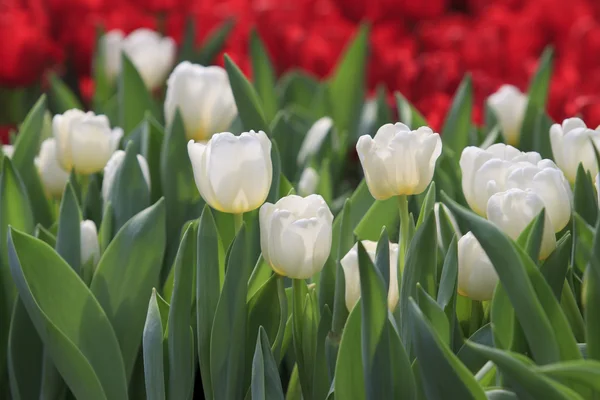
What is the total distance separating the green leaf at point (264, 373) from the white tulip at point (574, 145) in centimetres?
35

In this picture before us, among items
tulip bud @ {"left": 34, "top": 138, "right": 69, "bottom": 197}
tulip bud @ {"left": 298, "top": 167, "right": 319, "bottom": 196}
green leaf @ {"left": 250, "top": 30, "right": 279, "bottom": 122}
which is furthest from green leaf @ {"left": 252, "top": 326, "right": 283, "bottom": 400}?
green leaf @ {"left": 250, "top": 30, "right": 279, "bottom": 122}

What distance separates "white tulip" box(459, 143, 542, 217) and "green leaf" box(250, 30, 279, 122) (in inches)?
28.3

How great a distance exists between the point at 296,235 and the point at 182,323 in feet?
0.42

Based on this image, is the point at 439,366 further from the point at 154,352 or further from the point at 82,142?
the point at 82,142

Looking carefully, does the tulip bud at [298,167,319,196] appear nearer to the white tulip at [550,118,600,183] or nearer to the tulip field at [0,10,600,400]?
the tulip field at [0,10,600,400]

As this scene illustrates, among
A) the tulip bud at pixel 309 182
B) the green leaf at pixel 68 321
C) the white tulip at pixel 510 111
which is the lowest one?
the green leaf at pixel 68 321

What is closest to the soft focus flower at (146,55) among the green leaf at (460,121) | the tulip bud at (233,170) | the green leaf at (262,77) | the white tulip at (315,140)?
the green leaf at (262,77)

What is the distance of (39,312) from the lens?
82 centimetres

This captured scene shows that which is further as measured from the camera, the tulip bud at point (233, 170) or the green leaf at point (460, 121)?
the green leaf at point (460, 121)

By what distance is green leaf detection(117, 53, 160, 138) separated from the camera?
142cm

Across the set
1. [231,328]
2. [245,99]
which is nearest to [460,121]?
[245,99]

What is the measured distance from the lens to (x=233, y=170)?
83cm

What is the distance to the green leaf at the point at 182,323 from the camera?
80 cm

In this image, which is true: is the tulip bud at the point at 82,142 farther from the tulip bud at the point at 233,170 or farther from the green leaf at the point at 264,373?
the green leaf at the point at 264,373
